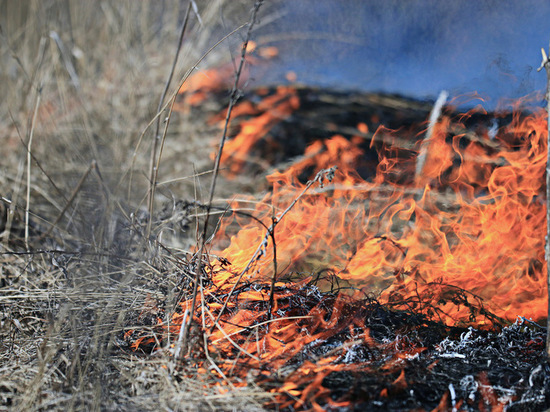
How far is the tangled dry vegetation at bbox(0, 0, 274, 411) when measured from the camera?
1484 millimetres

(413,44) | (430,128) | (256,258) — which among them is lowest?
(256,258)

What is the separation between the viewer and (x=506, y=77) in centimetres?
247

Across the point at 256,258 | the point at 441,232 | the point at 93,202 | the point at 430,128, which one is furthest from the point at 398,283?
the point at 93,202

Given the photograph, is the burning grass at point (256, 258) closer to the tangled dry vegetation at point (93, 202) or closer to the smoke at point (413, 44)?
the tangled dry vegetation at point (93, 202)

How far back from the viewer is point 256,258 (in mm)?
1673

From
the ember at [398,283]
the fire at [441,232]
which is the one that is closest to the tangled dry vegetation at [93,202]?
the ember at [398,283]

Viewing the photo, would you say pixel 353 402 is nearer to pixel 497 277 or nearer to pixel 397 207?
pixel 497 277

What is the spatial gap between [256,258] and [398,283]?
2.97ft

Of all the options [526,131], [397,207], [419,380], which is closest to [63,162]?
[397,207]

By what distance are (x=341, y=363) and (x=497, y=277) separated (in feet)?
4.02

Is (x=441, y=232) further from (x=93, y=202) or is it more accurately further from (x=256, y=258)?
(x=93, y=202)

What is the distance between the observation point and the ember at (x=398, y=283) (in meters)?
1.49

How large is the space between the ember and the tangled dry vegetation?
0.63 feet

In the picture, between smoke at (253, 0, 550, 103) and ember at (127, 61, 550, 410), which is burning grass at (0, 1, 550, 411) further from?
smoke at (253, 0, 550, 103)
